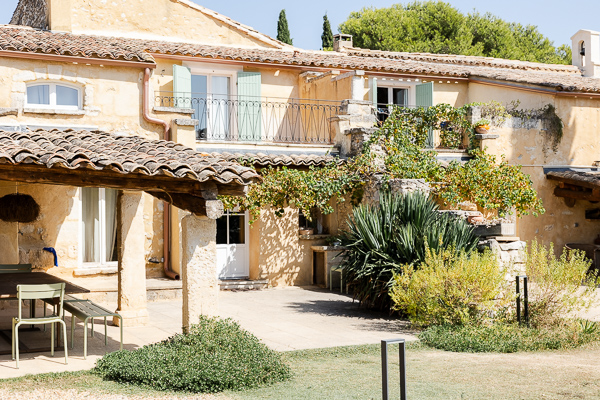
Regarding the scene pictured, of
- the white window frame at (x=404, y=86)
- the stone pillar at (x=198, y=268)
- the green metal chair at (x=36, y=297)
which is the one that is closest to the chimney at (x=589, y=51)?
the white window frame at (x=404, y=86)

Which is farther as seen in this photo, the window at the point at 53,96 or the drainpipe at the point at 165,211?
the drainpipe at the point at 165,211

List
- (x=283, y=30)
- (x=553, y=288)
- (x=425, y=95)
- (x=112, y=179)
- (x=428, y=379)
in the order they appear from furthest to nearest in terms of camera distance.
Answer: (x=283, y=30) → (x=425, y=95) → (x=553, y=288) → (x=112, y=179) → (x=428, y=379)

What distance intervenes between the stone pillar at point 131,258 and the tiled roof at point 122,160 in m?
2.16

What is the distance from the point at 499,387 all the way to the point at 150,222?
9.30m

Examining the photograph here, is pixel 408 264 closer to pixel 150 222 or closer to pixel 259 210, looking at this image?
pixel 259 210

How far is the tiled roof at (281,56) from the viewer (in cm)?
1352

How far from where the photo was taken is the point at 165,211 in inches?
571

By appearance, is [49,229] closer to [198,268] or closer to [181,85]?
[181,85]

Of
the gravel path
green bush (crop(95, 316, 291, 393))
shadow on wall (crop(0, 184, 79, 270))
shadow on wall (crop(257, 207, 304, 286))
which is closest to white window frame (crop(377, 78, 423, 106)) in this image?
shadow on wall (crop(257, 207, 304, 286))

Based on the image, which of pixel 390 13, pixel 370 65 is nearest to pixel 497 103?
pixel 370 65

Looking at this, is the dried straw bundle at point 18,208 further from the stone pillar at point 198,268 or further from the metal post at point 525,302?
the metal post at point 525,302

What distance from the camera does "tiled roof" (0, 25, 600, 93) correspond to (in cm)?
1352

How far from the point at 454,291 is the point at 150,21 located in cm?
1186

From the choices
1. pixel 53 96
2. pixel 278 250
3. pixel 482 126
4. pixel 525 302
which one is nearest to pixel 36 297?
pixel 525 302
